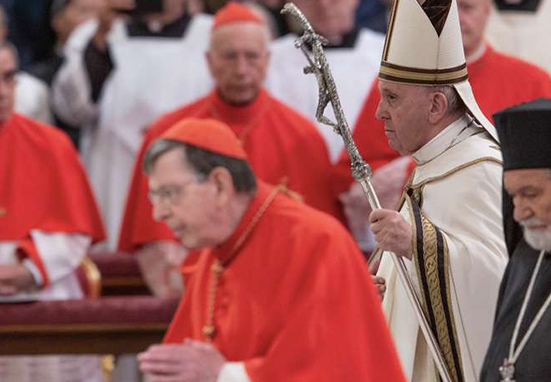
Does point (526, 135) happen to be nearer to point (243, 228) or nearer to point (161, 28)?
point (243, 228)

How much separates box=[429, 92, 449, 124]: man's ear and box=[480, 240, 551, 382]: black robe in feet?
2.02

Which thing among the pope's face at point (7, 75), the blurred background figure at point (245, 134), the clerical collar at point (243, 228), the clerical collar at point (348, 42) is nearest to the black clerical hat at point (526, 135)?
the clerical collar at point (243, 228)

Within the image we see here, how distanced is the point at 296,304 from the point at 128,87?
5.01 metres

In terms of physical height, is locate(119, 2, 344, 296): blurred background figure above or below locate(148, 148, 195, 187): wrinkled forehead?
below

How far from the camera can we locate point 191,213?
5.57 metres

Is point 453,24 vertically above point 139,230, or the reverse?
point 453,24

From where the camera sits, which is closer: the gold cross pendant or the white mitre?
the gold cross pendant

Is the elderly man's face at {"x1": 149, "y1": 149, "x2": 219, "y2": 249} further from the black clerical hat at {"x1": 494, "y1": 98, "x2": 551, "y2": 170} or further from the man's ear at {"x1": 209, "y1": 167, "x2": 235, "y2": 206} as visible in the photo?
the black clerical hat at {"x1": 494, "y1": 98, "x2": 551, "y2": 170}

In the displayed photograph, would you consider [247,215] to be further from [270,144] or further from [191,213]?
[270,144]

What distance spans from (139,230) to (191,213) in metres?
3.10

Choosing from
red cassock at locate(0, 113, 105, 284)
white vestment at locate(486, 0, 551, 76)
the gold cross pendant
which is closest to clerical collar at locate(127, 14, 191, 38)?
red cassock at locate(0, 113, 105, 284)

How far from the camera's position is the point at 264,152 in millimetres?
8633

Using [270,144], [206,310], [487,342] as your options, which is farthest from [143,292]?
[487,342]

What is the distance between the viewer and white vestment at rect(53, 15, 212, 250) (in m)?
9.91
